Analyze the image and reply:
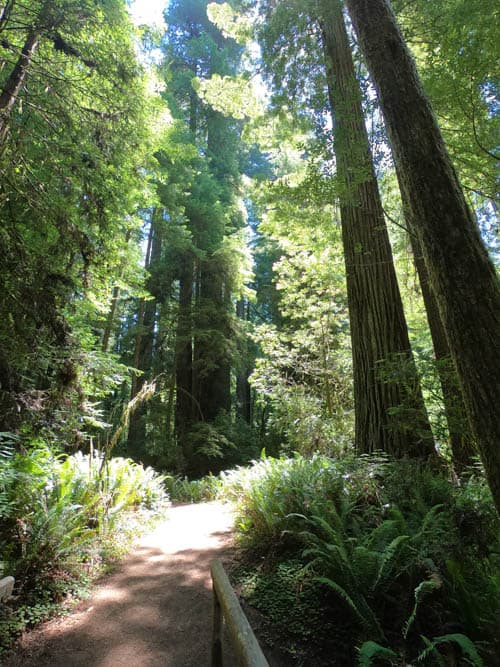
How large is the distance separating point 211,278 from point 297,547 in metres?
11.4

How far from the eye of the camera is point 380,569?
280cm

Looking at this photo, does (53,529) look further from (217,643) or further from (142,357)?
(142,357)

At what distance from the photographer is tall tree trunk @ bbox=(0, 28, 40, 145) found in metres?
4.48

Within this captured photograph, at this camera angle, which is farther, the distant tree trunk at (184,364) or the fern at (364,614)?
the distant tree trunk at (184,364)

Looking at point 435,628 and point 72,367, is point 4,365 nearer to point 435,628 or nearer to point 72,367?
point 72,367

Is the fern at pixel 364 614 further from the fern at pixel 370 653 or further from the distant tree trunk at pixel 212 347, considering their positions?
the distant tree trunk at pixel 212 347

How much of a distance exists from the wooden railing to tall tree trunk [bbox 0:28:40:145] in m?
5.25

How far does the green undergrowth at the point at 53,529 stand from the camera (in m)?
3.38

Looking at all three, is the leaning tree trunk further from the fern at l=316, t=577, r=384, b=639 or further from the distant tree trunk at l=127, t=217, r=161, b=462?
the distant tree trunk at l=127, t=217, r=161, b=462

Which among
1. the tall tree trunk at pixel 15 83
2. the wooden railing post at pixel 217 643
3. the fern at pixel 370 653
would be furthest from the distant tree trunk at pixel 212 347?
the fern at pixel 370 653

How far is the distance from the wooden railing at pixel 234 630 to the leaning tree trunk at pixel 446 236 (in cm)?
165

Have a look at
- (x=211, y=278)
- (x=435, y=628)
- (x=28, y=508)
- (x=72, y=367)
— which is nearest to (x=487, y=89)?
(x=435, y=628)

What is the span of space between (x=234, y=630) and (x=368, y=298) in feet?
16.3

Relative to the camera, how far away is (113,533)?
15.9ft
